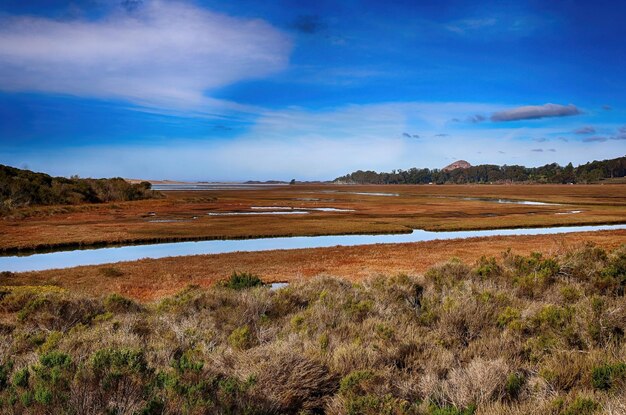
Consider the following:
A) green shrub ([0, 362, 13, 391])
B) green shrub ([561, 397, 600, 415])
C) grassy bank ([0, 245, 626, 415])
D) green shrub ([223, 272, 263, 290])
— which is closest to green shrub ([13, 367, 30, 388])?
grassy bank ([0, 245, 626, 415])

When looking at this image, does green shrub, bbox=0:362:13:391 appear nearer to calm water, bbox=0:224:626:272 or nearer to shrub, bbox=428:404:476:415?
shrub, bbox=428:404:476:415

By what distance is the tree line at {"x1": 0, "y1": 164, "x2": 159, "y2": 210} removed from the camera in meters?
66.9

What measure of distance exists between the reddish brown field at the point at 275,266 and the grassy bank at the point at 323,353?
6909 mm

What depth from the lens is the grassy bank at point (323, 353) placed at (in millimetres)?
5160

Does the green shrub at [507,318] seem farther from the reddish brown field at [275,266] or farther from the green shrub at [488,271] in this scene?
the reddish brown field at [275,266]

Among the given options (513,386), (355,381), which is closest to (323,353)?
(355,381)

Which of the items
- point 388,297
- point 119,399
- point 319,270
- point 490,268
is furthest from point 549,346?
point 319,270

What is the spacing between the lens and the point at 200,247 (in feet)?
115

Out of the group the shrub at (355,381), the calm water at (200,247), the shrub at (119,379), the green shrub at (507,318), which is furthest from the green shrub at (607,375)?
the calm water at (200,247)

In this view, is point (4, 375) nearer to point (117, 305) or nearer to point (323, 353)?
point (323, 353)

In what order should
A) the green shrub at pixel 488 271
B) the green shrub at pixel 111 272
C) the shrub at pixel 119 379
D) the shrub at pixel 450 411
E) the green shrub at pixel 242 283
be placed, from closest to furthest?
the shrub at pixel 450 411, the shrub at pixel 119 379, the green shrub at pixel 488 271, the green shrub at pixel 242 283, the green shrub at pixel 111 272

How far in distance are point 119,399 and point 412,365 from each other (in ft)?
14.0

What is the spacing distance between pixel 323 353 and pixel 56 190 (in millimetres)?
84539

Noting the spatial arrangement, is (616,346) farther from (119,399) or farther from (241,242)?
(241,242)
